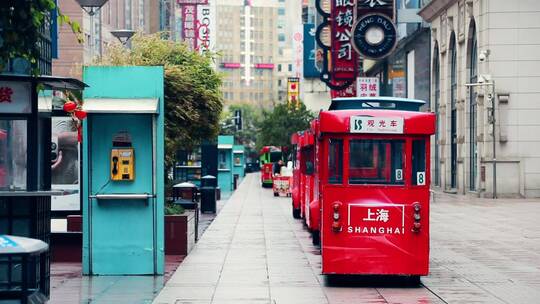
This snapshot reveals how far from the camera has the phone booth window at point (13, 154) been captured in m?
11.9

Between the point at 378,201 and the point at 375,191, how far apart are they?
156 millimetres

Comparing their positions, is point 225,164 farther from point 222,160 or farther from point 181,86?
point 181,86

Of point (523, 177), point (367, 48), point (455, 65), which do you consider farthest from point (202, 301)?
point (455, 65)

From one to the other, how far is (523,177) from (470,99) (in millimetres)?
→ 6362

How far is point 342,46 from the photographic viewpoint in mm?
49125

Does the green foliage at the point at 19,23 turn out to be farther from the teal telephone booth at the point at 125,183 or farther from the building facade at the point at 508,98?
the building facade at the point at 508,98

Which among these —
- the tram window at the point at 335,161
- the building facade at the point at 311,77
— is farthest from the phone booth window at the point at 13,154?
the building facade at the point at 311,77

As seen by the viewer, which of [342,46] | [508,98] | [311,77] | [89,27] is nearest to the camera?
[508,98]

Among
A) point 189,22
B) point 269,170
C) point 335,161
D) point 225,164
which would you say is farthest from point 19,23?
point 189,22

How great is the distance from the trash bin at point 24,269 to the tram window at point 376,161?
5.69 meters

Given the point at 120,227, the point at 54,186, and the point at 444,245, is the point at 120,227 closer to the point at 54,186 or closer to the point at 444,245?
the point at 54,186

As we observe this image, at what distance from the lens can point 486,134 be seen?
4791 centimetres

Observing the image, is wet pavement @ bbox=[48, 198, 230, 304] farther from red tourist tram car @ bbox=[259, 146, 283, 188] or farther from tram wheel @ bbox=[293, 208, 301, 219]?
red tourist tram car @ bbox=[259, 146, 283, 188]

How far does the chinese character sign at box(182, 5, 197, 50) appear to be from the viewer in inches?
3066
